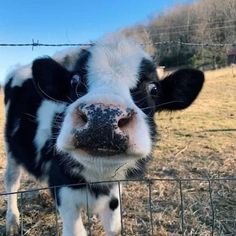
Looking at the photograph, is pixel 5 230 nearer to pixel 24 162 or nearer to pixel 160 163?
pixel 24 162

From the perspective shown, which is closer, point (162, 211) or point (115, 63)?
point (115, 63)

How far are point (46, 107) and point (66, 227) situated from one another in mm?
1308

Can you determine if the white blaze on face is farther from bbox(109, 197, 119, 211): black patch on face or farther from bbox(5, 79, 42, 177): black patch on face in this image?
bbox(5, 79, 42, 177): black patch on face

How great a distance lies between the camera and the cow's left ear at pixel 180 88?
3875 mm

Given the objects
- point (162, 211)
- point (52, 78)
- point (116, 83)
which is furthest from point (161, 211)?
point (116, 83)

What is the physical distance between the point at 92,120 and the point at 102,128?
0.07 meters

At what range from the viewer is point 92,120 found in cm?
229

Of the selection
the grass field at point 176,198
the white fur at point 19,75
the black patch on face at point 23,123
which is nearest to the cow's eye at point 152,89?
the grass field at point 176,198

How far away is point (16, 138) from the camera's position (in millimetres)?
4758

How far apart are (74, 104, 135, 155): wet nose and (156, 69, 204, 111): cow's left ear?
1462 millimetres

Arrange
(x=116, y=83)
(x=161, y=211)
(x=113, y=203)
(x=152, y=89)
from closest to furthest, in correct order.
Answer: (x=116, y=83), (x=152, y=89), (x=113, y=203), (x=161, y=211)

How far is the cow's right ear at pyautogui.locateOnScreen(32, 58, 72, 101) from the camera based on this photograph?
3689mm

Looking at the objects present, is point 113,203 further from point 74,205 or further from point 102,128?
point 102,128

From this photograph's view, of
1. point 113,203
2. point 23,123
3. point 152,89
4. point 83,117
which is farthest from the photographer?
point 23,123
